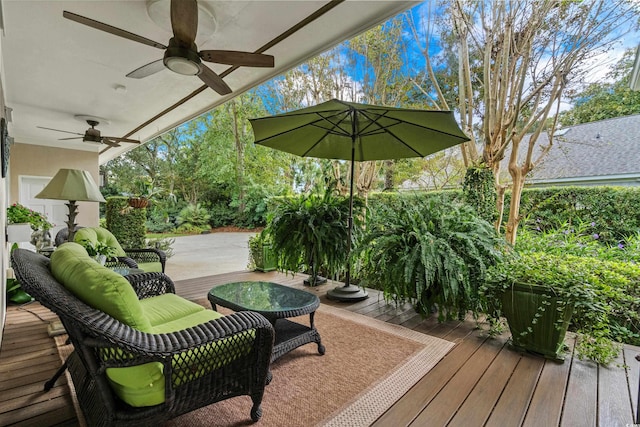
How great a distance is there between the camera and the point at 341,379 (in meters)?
2.13

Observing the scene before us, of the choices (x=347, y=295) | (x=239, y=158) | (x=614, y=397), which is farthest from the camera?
(x=239, y=158)

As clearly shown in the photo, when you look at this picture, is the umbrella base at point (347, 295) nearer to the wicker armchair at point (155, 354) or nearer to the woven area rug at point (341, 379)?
the woven area rug at point (341, 379)

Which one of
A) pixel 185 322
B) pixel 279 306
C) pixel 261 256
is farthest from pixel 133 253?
pixel 279 306

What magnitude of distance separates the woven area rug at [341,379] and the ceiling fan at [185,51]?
2499 millimetres

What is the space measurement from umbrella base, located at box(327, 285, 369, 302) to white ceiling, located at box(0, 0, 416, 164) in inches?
112

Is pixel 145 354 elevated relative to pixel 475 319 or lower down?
elevated

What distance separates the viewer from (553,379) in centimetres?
213

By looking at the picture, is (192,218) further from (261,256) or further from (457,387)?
(457,387)

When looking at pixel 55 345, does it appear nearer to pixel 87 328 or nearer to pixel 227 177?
pixel 87 328

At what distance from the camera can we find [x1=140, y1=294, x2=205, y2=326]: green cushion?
2.02m

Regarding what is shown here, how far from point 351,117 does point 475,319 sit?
101 inches

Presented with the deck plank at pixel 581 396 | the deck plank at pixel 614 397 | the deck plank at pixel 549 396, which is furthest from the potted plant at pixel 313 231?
the deck plank at pixel 614 397

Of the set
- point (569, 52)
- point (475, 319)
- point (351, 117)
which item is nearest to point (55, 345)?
point (351, 117)

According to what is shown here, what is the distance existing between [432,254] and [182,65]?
9.07ft
